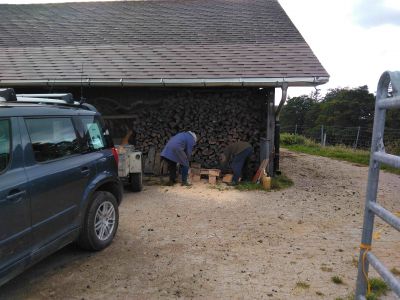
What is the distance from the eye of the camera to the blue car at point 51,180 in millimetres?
3129

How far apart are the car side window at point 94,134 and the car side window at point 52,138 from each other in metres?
0.22

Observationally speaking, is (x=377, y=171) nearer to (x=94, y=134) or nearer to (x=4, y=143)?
(x=4, y=143)

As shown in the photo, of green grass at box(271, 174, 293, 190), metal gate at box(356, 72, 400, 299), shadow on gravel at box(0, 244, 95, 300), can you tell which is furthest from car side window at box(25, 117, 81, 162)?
green grass at box(271, 174, 293, 190)

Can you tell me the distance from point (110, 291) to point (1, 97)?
2.16 m

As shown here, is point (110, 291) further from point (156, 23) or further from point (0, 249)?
point (156, 23)

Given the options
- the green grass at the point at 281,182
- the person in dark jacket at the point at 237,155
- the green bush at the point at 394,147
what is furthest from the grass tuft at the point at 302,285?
the green bush at the point at 394,147

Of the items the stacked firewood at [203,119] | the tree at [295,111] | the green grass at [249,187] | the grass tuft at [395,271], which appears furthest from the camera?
the tree at [295,111]

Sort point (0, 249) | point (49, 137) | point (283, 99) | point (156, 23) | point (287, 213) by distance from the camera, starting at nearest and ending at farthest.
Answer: point (0, 249) < point (49, 137) < point (287, 213) < point (283, 99) < point (156, 23)

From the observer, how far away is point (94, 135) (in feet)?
15.5

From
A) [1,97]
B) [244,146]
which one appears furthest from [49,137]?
[244,146]

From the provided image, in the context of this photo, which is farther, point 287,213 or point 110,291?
point 287,213

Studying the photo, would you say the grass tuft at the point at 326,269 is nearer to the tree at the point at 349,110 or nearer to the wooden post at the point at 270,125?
the wooden post at the point at 270,125

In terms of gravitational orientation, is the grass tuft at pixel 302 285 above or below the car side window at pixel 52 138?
below

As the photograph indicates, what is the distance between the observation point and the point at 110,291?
A: 12.0ft
